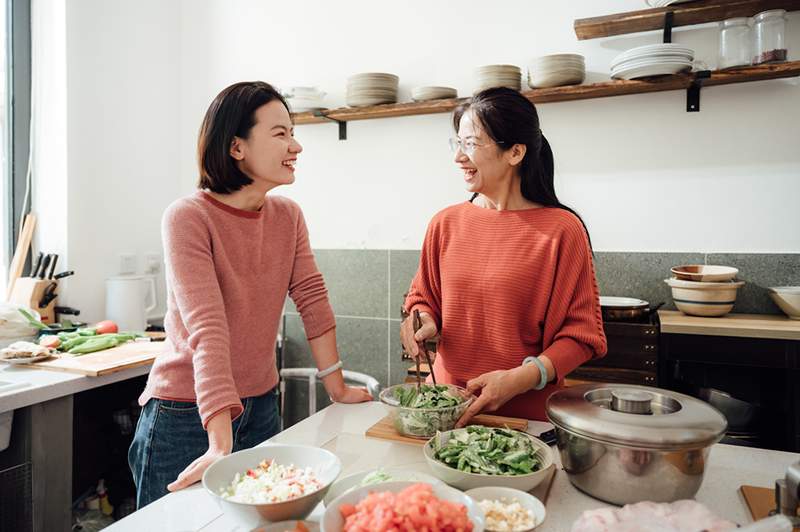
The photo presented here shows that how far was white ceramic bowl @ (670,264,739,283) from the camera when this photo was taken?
2.26 meters

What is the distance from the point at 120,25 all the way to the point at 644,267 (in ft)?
9.65

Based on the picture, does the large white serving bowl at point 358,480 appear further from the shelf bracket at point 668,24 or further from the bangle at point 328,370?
the shelf bracket at point 668,24

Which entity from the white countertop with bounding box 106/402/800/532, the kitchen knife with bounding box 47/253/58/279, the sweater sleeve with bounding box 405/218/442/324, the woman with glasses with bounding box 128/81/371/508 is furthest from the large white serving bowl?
the kitchen knife with bounding box 47/253/58/279

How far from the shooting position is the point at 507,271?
1.44 m

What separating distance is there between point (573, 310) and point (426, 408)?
0.47 metres

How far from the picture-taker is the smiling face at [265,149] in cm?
135

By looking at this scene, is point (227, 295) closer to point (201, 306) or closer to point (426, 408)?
point (201, 306)

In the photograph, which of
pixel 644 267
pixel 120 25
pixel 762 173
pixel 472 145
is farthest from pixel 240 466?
pixel 120 25

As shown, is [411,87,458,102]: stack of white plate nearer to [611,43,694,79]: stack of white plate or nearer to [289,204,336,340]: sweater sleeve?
[611,43,694,79]: stack of white plate

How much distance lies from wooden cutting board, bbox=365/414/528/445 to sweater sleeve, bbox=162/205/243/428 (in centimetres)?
29

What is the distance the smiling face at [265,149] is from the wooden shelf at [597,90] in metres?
1.50

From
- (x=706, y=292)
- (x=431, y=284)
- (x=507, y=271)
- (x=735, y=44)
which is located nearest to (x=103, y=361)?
(x=431, y=284)

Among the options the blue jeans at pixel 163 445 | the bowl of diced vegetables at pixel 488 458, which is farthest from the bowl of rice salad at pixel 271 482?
the blue jeans at pixel 163 445

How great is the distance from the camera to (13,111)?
2664mm
